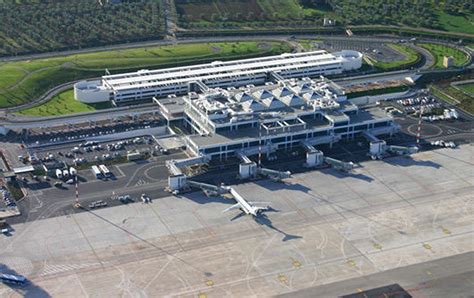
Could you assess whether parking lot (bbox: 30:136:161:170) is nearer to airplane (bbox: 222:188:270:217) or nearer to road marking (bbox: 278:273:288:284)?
airplane (bbox: 222:188:270:217)

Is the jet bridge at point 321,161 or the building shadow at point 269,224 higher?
the jet bridge at point 321,161

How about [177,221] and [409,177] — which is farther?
[409,177]

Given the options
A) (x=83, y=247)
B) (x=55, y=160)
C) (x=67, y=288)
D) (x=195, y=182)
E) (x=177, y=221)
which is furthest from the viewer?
(x=55, y=160)

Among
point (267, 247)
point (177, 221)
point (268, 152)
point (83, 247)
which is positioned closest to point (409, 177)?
point (268, 152)

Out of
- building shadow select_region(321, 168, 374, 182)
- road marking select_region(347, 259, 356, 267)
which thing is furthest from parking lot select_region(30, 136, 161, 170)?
road marking select_region(347, 259, 356, 267)

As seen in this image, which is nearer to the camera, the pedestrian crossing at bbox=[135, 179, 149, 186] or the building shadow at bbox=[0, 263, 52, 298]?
the building shadow at bbox=[0, 263, 52, 298]

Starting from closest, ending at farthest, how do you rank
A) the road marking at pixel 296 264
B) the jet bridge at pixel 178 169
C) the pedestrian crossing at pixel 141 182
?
1. the road marking at pixel 296 264
2. the jet bridge at pixel 178 169
3. the pedestrian crossing at pixel 141 182

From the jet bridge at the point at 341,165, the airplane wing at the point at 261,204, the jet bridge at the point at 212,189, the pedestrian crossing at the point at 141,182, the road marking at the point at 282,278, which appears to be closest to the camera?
the road marking at the point at 282,278

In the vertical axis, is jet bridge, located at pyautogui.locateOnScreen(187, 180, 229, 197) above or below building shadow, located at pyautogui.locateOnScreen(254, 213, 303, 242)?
→ above

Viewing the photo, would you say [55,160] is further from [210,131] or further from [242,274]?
[242,274]

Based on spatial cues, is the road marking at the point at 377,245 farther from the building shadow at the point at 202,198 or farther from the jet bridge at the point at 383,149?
the jet bridge at the point at 383,149

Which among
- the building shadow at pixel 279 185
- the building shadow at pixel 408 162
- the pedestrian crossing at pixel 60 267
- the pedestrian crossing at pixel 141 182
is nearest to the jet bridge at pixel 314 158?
the building shadow at pixel 279 185
